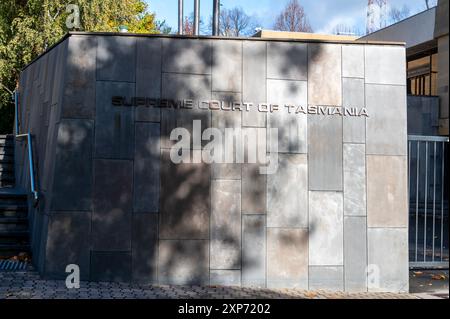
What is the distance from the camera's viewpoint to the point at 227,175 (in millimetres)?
8930

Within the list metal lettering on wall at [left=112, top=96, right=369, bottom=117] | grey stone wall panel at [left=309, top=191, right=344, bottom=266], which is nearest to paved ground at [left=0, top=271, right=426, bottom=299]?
grey stone wall panel at [left=309, top=191, right=344, bottom=266]

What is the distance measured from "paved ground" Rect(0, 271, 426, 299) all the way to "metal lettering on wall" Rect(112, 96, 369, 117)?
2636mm

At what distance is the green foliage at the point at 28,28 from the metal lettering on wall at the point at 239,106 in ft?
49.3

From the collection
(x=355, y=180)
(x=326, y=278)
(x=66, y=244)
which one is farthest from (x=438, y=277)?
(x=66, y=244)

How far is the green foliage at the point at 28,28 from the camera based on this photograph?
74.5 feet

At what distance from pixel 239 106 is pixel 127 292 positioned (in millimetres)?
3152

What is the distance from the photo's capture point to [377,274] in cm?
909

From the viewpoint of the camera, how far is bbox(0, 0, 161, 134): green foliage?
894 inches

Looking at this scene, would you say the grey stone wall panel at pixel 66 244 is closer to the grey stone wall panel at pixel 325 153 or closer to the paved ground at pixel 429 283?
the grey stone wall panel at pixel 325 153

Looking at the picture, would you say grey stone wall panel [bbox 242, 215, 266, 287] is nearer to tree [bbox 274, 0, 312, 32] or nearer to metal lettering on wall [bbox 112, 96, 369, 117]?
metal lettering on wall [bbox 112, 96, 369, 117]

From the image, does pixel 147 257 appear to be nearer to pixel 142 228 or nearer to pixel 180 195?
pixel 142 228

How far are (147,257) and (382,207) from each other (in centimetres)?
363

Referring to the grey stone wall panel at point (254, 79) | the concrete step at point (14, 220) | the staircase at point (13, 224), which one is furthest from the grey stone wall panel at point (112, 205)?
the concrete step at point (14, 220)
